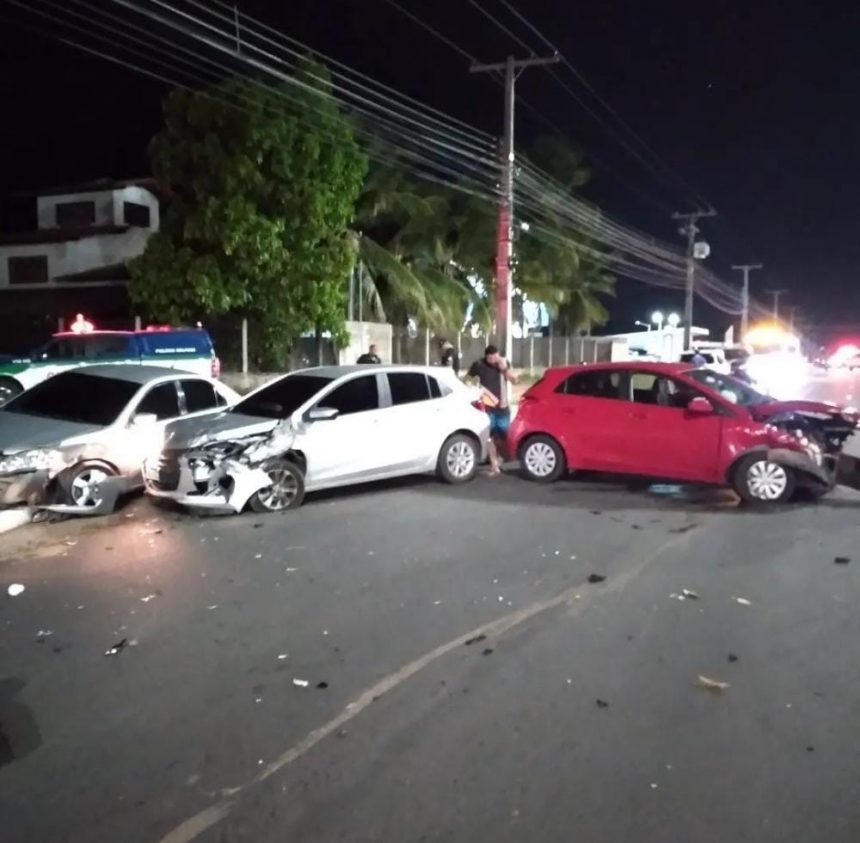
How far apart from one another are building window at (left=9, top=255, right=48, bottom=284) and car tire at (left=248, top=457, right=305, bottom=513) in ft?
85.3

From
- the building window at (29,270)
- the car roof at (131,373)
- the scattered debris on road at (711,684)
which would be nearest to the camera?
the scattered debris on road at (711,684)

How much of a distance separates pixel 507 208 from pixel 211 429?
14882mm

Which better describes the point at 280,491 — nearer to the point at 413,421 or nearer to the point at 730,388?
the point at 413,421

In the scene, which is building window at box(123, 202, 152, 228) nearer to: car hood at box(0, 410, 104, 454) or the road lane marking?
car hood at box(0, 410, 104, 454)

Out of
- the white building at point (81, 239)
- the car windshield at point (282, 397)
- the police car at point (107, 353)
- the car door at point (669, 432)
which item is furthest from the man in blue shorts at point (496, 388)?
the white building at point (81, 239)

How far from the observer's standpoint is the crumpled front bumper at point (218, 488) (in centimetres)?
1012

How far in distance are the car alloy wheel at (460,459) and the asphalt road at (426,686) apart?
300 centimetres

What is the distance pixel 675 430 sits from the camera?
11.8 m

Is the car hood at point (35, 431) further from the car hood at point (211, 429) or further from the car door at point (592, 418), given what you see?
the car door at point (592, 418)

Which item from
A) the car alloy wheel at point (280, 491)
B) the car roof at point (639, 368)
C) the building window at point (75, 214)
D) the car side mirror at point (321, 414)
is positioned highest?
the building window at point (75, 214)

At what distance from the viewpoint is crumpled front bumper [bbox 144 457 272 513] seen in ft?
33.2

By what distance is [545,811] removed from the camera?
13.3 ft

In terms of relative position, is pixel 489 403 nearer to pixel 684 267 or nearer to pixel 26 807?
pixel 26 807

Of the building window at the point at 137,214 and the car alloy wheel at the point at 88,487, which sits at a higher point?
the building window at the point at 137,214
